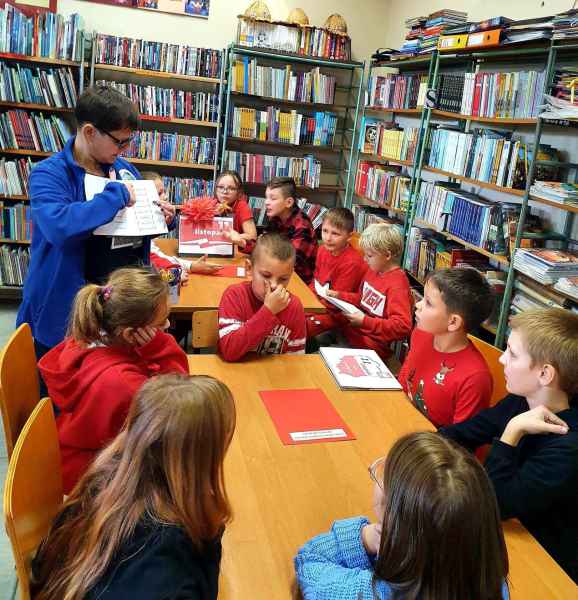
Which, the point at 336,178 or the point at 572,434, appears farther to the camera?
the point at 336,178

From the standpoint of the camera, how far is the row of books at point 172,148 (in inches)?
187

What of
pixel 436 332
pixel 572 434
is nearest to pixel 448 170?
pixel 436 332

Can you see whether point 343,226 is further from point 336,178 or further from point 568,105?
point 336,178

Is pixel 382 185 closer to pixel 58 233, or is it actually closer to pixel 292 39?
pixel 292 39

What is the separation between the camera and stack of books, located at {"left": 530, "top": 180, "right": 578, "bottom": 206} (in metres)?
2.61

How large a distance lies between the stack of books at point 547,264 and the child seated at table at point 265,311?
125cm

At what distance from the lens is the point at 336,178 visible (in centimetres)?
560

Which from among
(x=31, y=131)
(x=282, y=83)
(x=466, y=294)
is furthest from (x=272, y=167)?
(x=466, y=294)

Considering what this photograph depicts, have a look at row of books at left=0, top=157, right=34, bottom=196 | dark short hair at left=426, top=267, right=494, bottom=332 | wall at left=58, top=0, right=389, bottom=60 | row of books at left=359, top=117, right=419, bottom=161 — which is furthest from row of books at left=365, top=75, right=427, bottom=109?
row of books at left=0, top=157, right=34, bottom=196

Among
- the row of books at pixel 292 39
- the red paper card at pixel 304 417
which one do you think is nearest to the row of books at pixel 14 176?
the row of books at pixel 292 39

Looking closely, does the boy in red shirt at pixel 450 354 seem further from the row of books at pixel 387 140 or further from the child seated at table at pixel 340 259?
the row of books at pixel 387 140

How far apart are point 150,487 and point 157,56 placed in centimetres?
435

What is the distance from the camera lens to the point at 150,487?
0.97m

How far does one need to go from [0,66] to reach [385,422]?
395 cm
